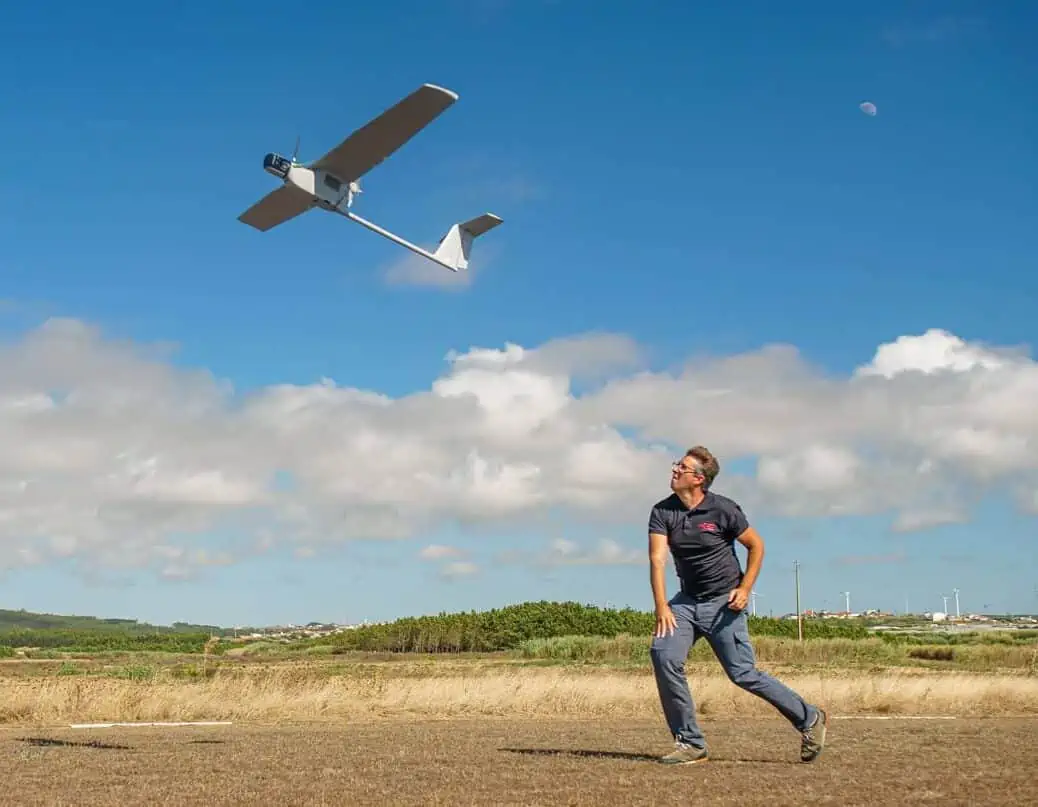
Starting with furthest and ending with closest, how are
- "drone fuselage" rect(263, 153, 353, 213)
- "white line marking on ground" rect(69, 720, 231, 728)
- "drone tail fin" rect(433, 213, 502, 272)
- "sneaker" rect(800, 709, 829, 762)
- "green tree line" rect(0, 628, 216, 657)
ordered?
"green tree line" rect(0, 628, 216, 657) → "drone tail fin" rect(433, 213, 502, 272) → "drone fuselage" rect(263, 153, 353, 213) → "white line marking on ground" rect(69, 720, 231, 728) → "sneaker" rect(800, 709, 829, 762)

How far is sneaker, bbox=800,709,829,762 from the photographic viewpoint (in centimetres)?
730

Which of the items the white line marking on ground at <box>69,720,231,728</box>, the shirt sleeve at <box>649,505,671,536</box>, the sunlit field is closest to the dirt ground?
the sunlit field

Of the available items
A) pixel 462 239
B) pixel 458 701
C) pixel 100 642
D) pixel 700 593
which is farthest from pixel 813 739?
pixel 100 642

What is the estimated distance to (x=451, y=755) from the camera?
8.00 metres

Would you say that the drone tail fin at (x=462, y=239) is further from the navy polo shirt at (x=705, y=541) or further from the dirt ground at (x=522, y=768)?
the navy polo shirt at (x=705, y=541)

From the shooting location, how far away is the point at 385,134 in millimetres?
27156

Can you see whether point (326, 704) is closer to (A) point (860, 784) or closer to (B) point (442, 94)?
(A) point (860, 784)

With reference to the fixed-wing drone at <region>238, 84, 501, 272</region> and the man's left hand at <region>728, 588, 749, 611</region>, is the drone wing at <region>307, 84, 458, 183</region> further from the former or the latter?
the man's left hand at <region>728, 588, 749, 611</region>

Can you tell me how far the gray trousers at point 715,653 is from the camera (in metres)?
7.53

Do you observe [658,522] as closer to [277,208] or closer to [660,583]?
[660,583]

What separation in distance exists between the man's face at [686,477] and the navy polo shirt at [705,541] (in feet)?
0.43

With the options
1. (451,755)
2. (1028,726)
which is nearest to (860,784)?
(451,755)

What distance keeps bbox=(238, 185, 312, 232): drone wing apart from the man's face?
861 inches

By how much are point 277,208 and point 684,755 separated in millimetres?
25111
